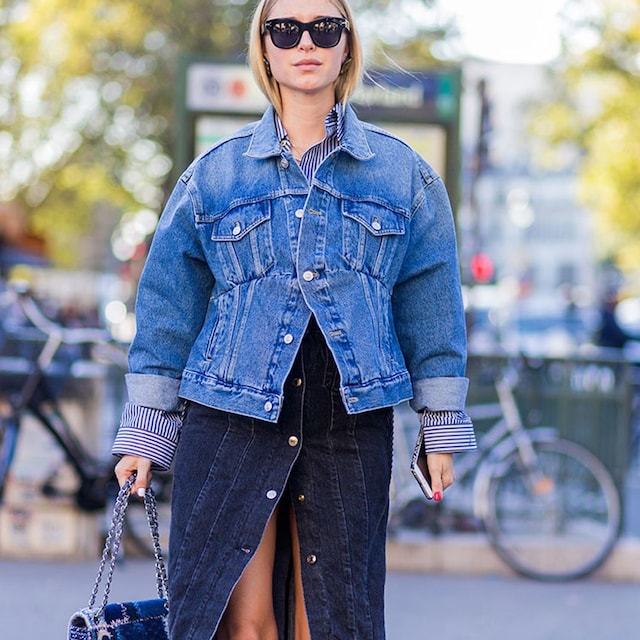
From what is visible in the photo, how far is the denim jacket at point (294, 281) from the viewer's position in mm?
2951

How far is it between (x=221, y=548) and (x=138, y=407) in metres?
0.37

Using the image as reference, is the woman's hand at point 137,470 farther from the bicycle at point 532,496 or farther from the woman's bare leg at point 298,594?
the bicycle at point 532,496

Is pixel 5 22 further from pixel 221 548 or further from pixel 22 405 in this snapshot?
pixel 221 548

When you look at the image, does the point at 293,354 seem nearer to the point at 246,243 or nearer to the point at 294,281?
the point at 294,281

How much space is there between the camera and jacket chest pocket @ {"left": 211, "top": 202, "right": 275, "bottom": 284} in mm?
2980

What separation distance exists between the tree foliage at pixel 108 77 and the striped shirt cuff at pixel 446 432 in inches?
479

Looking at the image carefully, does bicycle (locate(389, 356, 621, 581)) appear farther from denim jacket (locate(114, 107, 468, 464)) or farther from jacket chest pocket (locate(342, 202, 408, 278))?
jacket chest pocket (locate(342, 202, 408, 278))

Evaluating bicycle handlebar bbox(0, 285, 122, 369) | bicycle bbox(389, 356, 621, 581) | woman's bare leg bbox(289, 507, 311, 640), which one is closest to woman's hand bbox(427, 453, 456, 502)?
woman's bare leg bbox(289, 507, 311, 640)

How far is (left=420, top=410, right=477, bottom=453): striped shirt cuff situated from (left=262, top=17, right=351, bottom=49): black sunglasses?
0.89 m

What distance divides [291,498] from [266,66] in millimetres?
1031


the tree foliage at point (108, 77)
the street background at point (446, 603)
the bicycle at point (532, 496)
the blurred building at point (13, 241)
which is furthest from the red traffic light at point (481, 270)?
the blurred building at point (13, 241)

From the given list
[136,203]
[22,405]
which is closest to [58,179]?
[136,203]

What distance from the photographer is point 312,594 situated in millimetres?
3023

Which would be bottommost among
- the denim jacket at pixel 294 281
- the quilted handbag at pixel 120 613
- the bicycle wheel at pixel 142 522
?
the bicycle wheel at pixel 142 522
